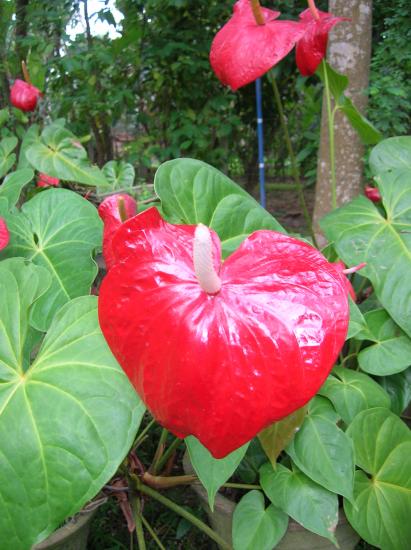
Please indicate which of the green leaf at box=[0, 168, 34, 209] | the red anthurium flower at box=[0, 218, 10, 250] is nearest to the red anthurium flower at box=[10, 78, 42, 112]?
the green leaf at box=[0, 168, 34, 209]

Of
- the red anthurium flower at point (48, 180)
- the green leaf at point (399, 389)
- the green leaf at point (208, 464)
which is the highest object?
the red anthurium flower at point (48, 180)

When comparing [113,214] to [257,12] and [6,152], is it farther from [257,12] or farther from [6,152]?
[6,152]

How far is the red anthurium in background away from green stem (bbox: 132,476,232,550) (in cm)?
74

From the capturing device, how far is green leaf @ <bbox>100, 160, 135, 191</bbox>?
157cm

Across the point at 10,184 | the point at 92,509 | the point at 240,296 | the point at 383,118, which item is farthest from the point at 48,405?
the point at 383,118

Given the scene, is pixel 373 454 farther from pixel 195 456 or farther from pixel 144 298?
pixel 144 298

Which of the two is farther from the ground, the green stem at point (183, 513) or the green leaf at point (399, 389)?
the green leaf at point (399, 389)

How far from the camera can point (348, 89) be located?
144cm

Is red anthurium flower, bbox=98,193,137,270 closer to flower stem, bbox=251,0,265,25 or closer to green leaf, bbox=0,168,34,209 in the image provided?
green leaf, bbox=0,168,34,209

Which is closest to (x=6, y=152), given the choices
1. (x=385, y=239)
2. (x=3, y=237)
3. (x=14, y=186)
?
(x=14, y=186)

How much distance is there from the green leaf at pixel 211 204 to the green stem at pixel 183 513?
384 millimetres

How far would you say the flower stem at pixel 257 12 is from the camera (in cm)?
85

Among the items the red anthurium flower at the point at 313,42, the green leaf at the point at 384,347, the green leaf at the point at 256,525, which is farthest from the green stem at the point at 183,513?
the red anthurium flower at the point at 313,42

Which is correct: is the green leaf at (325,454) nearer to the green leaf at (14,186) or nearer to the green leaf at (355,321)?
the green leaf at (355,321)
